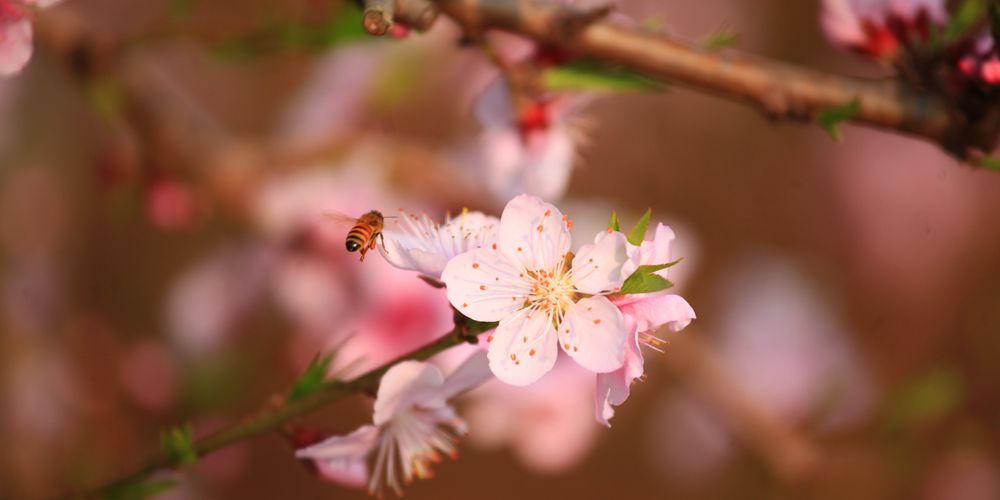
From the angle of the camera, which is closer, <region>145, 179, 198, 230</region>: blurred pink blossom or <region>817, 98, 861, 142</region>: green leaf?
<region>817, 98, 861, 142</region>: green leaf

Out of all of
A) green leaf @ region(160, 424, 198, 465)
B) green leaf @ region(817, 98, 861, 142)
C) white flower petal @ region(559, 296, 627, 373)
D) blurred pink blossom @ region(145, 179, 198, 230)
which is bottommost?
blurred pink blossom @ region(145, 179, 198, 230)

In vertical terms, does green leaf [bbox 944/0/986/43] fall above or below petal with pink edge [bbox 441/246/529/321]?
above

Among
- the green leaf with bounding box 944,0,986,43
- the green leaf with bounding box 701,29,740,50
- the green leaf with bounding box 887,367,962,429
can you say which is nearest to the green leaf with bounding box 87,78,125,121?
the green leaf with bounding box 701,29,740,50

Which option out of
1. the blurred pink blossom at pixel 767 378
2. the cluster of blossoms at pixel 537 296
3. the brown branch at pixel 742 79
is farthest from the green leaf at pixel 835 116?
the blurred pink blossom at pixel 767 378

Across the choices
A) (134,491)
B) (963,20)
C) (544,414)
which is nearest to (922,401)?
(544,414)

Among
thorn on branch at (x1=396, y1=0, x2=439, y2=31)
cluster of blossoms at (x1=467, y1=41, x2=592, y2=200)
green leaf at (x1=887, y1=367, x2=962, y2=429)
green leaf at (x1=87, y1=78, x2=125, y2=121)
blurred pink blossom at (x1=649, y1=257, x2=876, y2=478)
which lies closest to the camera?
thorn on branch at (x1=396, y1=0, x2=439, y2=31)

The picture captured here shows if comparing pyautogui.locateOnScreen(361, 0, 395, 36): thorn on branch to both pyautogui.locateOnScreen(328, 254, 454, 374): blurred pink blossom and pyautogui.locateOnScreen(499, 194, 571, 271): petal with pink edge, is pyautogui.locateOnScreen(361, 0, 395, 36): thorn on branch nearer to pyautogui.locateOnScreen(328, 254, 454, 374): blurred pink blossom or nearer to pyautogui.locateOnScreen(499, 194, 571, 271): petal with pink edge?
pyautogui.locateOnScreen(499, 194, 571, 271): petal with pink edge

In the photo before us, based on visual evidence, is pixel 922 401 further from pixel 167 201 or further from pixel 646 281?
pixel 167 201

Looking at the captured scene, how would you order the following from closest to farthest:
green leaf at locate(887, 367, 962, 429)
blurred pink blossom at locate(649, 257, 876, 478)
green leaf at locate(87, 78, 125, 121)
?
1. green leaf at locate(87, 78, 125, 121)
2. green leaf at locate(887, 367, 962, 429)
3. blurred pink blossom at locate(649, 257, 876, 478)

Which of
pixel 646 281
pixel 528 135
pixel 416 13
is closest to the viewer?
pixel 646 281
